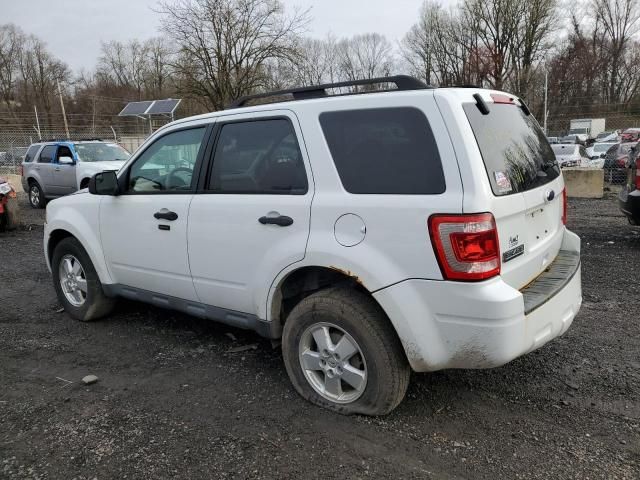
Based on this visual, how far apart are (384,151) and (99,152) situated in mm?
12633

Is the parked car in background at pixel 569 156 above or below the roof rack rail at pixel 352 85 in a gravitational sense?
below

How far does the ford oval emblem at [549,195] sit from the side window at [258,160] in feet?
4.70

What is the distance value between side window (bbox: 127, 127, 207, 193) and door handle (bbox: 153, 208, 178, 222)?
0.60ft

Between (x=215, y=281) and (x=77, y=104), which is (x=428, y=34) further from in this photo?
(x=215, y=281)

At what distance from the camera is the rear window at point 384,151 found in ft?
8.69

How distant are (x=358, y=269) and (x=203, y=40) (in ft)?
76.5

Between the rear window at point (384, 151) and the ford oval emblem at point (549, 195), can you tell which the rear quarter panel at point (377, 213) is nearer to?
the rear window at point (384, 151)

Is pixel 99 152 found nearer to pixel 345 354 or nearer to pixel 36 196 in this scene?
pixel 36 196

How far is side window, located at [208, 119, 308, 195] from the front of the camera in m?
3.15

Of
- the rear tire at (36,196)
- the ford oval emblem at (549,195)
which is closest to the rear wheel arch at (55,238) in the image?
the ford oval emblem at (549,195)

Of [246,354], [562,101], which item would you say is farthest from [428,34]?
[246,354]

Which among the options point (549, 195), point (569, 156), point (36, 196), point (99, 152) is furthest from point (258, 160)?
point (569, 156)

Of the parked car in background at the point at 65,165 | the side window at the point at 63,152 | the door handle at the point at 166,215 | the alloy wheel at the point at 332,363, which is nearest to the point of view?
the alloy wheel at the point at 332,363

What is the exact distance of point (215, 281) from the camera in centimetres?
355
